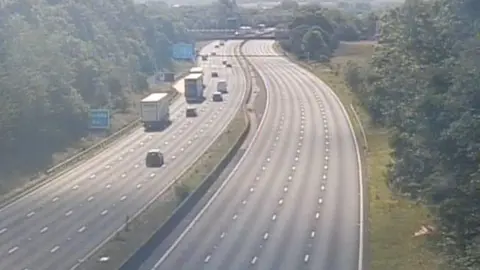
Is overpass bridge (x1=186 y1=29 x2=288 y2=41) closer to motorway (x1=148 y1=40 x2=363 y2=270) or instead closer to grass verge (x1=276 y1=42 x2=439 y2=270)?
motorway (x1=148 y1=40 x2=363 y2=270)

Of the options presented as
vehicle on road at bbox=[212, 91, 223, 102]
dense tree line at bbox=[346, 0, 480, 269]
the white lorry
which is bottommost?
vehicle on road at bbox=[212, 91, 223, 102]

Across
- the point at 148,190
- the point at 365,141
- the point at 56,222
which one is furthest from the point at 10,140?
the point at 365,141

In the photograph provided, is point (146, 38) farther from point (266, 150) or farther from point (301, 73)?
point (266, 150)

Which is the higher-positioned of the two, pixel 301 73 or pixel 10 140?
pixel 10 140

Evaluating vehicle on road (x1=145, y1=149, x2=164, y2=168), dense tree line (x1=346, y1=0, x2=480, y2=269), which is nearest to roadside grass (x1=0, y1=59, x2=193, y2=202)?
vehicle on road (x1=145, y1=149, x2=164, y2=168)

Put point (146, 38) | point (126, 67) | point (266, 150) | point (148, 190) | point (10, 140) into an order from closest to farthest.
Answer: point (148, 190), point (10, 140), point (266, 150), point (126, 67), point (146, 38)

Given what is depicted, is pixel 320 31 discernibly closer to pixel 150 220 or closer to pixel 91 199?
pixel 91 199
